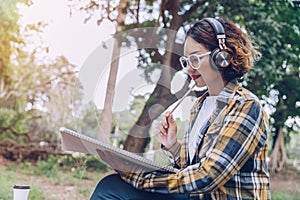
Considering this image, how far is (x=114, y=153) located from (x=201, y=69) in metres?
0.31

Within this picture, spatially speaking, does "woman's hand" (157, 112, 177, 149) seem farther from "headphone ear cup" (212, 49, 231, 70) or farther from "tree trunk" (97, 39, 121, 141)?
"tree trunk" (97, 39, 121, 141)

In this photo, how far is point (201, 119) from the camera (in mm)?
1203

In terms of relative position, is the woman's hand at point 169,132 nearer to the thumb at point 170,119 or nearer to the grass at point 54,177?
the thumb at point 170,119

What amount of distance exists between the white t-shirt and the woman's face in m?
0.05

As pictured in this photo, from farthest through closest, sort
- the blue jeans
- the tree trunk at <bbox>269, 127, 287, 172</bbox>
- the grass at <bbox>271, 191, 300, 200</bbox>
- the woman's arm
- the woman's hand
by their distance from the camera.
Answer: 1. the tree trunk at <bbox>269, 127, 287, 172</bbox>
2. the grass at <bbox>271, 191, 300, 200</bbox>
3. the woman's hand
4. the blue jeans
5. the woman's arm

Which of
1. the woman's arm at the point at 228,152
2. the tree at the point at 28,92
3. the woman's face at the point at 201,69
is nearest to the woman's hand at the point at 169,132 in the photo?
the woman's face at the point at 201,69

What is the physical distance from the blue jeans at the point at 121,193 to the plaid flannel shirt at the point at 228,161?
3 cm

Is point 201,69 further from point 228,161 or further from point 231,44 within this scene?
point 228,161

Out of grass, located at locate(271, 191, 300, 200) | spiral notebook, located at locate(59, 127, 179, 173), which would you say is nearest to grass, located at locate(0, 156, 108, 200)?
grass, located at locate(271, 191, 300, 200)

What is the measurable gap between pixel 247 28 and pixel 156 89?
0.85 metres

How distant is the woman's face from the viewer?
1.09m

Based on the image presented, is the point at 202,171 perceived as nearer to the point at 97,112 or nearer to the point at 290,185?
the point at 97,112

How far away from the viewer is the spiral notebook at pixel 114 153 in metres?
0.98

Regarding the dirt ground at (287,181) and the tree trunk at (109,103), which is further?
the dirt ground at (287,181)
